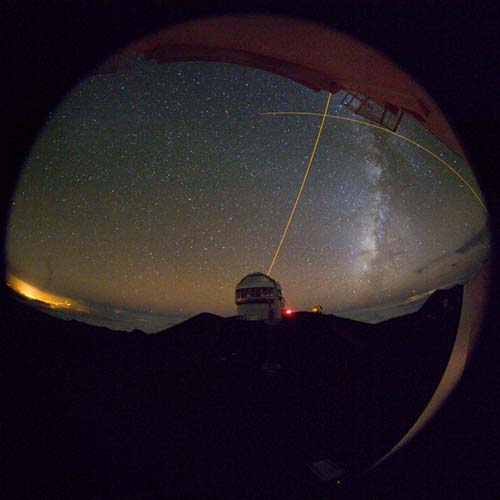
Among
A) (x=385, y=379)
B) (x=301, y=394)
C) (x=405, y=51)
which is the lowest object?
(x=301, y=394)

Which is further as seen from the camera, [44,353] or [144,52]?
[44,353]

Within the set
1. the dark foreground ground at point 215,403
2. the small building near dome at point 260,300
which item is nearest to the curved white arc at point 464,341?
the dark foreground ground at point 215,403

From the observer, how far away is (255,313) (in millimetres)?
3076

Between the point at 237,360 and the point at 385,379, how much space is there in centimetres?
155

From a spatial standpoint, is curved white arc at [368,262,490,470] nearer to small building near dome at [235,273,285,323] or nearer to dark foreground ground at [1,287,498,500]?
dark foreground ground at [1,287,498,500]

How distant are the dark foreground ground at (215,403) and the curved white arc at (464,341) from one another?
0.10m

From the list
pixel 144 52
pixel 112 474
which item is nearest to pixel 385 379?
pixel 112 474

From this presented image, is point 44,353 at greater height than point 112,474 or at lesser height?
greater

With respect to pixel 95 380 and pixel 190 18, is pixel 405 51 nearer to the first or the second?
pixel 190 18

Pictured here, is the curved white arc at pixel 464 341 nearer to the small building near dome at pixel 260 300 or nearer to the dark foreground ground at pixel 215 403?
the dark foreground ground at pixel 215 403

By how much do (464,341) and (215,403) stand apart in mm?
2137

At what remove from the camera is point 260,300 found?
2828 mm

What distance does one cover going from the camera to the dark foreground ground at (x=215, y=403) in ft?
4.00

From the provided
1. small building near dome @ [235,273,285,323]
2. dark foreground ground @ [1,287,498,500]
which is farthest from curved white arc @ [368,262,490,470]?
small building near dome @ [235,273,285,323]
